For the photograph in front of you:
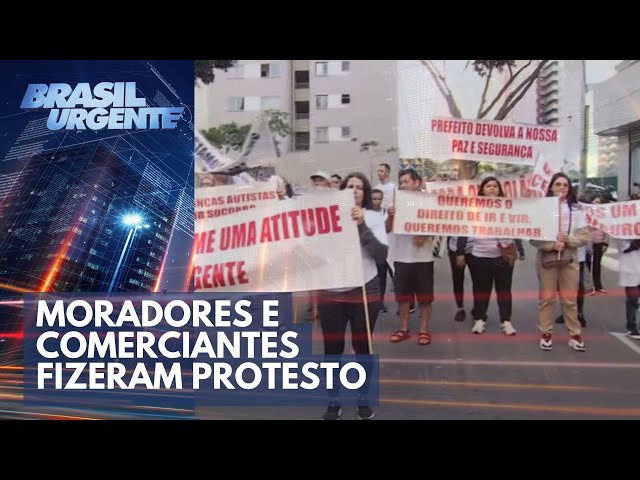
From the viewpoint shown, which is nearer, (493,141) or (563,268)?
(493,141)

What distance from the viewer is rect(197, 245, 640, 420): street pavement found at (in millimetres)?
3275

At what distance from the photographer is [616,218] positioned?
3.21 m

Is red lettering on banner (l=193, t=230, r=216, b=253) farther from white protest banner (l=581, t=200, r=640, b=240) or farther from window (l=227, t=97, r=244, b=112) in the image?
white protest banner (l=581, t=200, r=640, b=240)

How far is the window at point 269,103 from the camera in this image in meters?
3.20

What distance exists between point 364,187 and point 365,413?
1.22m

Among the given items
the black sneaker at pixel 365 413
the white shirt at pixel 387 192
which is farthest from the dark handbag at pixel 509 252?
the black sneaker at pixel 365 413

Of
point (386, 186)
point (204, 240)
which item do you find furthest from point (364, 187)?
point (204, 240)

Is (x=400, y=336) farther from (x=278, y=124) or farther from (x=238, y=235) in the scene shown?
(x=278, y=124)

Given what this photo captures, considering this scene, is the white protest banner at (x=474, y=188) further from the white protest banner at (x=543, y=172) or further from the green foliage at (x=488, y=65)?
the green foliage at (x=488, y=65)

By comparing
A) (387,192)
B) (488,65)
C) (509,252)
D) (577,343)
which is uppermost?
(488,65)

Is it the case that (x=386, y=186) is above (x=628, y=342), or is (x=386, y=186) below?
above

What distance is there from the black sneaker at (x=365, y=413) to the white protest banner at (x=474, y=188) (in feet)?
3.97

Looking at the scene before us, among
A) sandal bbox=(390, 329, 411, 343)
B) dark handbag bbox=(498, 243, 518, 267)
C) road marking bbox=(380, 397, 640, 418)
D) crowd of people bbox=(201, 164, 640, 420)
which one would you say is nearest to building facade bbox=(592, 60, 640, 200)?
crowd of people bbox=(201, 164, 640, 420)
